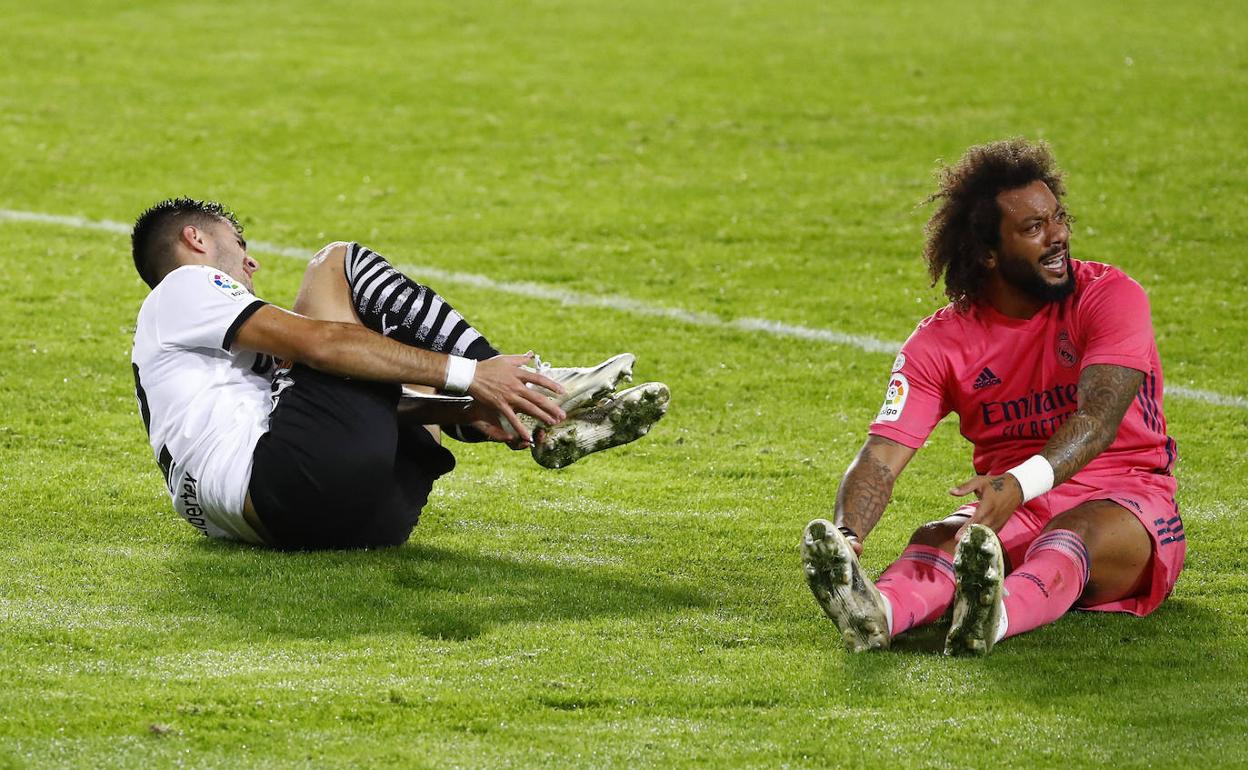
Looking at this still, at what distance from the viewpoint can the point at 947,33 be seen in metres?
19.2

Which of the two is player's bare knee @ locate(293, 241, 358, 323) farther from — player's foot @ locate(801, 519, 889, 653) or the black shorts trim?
player's foot @ locate(801, 519, 889, 653)

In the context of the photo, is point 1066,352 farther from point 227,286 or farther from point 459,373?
point 227,286

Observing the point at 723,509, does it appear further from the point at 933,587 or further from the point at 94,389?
the point at 94,389

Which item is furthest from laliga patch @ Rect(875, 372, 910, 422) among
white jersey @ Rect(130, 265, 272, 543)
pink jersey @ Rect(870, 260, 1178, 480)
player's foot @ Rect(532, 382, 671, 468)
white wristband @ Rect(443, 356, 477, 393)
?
white jersey @ Rect(130, 265, 272, 543)

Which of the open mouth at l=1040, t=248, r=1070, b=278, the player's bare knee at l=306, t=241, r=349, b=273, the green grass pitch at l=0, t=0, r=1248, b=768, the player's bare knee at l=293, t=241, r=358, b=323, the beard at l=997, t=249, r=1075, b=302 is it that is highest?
the open mouth at l=1040, t=248, r=1070, b=278

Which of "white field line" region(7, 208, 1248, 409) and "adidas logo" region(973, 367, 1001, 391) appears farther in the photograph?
"white field line" region(7, 208, 1248, 409)

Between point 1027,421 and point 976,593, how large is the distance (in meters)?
1.08


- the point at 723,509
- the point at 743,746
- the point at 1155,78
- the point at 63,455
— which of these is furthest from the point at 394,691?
the point at 1155,78

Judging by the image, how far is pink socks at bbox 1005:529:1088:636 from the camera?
15.4 feet

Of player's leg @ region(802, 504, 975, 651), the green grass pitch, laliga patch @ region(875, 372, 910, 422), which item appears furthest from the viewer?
laliga patch @ region(875, 372, 910, 422)

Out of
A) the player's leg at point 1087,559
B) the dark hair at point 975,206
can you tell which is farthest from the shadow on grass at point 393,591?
the dark hair at point 975,206

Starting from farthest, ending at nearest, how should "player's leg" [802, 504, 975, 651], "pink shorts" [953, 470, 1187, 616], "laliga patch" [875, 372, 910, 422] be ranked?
"laliga patch" [875, 372, 910, 422], "pink shorts" [953, 470, 1187, 616], "player's leg" [802, 504, 975, 651]

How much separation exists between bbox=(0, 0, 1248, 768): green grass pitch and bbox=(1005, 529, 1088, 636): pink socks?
0.37 ft

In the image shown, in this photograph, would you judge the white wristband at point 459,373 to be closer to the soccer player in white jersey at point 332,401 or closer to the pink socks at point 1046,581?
the soccer player in white jersey at point 332,401
